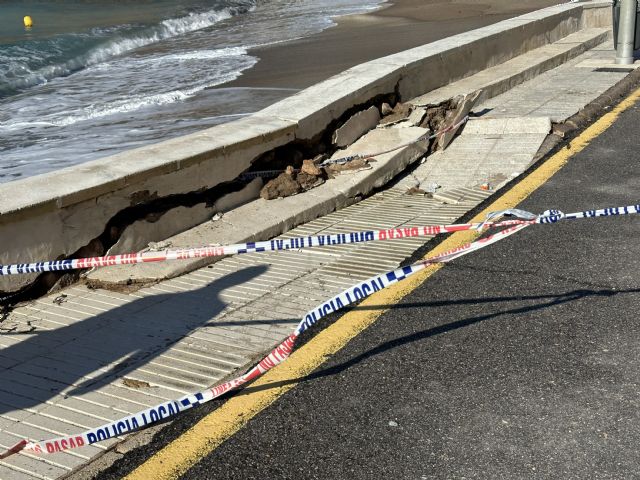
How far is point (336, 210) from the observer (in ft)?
22.0

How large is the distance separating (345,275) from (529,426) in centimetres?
193

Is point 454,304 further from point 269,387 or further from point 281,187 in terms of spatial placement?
point 281,187

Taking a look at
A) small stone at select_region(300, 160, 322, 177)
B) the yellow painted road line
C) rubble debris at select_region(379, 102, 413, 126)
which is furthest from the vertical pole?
the yellow painted road line

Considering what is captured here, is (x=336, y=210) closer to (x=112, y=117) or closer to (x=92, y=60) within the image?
(x=112, y=117)

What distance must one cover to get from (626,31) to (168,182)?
7.85m

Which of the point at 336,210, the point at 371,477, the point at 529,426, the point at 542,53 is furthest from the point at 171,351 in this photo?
the point at 542,53

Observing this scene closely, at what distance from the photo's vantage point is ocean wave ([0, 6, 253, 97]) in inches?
830

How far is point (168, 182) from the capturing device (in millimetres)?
5746

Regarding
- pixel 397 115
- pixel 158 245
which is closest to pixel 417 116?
pixel 397 115

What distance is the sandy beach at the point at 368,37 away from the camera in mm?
17094

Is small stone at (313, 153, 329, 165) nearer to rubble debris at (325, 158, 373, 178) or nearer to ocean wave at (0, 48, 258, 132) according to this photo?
rubble debris at (325, 158, 373, 178)

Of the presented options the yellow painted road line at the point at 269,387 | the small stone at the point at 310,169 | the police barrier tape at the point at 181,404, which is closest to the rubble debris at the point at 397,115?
the small stone at the point at 310,169

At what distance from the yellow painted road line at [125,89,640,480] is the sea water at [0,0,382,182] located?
21.9 feet

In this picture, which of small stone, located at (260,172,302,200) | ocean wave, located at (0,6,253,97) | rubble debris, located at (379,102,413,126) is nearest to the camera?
small stone, located at (260,172,302,200)
